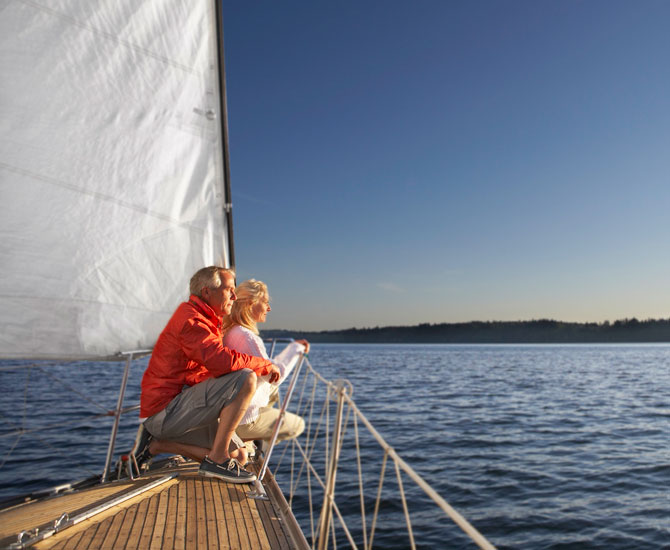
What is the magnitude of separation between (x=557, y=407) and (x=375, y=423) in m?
6.58

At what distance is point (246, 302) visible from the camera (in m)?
3.75

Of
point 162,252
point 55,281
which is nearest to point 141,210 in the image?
point 162,252

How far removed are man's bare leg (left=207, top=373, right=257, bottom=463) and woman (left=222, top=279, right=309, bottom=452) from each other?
35 centimetres

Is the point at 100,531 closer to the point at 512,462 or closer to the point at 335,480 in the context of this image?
the point at 335,480

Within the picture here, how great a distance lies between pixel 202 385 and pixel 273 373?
0.44m

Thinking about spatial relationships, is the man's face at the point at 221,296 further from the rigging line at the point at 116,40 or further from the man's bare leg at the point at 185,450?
the rigging line at the point at 116,40

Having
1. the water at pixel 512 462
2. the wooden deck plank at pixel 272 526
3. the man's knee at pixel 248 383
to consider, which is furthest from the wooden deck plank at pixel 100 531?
the water at pixel 512 462

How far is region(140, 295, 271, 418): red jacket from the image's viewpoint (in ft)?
10.3

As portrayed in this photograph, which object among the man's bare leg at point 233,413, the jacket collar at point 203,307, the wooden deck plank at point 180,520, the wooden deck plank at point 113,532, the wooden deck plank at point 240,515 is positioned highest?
the jacket collar at point 203,307

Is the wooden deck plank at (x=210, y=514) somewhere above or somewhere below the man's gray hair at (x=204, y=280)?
below

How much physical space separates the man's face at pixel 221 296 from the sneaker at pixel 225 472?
35.6 inches

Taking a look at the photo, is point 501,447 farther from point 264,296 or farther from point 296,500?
point 264,296

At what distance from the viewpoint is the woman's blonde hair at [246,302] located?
3744 mm

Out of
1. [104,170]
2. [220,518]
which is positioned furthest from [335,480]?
[104,170]
